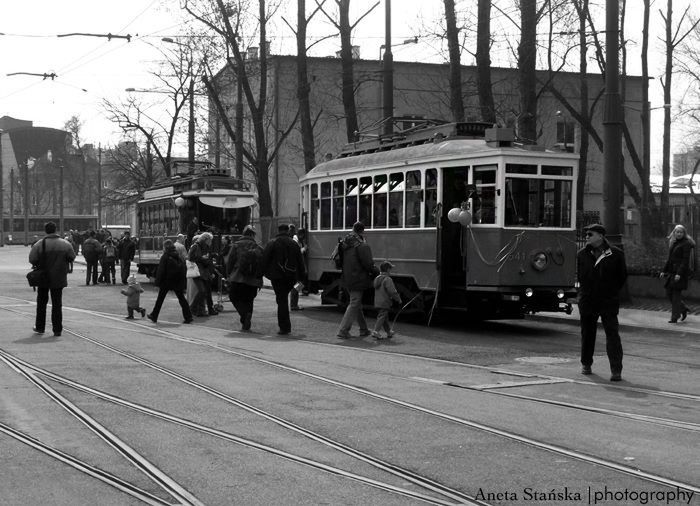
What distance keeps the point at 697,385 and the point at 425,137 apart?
8.96m

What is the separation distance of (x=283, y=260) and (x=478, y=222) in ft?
10.5

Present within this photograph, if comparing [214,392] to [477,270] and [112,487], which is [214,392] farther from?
[477,270]

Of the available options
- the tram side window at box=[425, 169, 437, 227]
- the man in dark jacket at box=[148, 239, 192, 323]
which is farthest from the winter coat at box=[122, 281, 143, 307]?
the tram side window at box=[425, 169, 437, 227]

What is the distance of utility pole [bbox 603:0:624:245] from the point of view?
18750 millimetres

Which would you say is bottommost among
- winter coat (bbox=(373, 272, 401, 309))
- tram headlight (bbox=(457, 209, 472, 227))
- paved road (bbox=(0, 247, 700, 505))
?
paved road (bbox=(0, 247, 700, 505))

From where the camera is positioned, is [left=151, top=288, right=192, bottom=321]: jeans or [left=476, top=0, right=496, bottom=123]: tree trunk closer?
[left=151, top=288, right=192, bottom=321]: jeans

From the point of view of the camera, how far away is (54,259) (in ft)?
51.7

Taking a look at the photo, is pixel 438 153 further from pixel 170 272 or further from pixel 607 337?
pixel 607 337

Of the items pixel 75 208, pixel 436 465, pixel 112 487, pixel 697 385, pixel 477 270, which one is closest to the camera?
pixel 112 487

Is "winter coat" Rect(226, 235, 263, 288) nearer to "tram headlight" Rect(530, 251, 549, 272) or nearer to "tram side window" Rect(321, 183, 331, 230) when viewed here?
"tram side window" Rect(321, 183, 331, 230)

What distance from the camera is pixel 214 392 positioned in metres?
10.3

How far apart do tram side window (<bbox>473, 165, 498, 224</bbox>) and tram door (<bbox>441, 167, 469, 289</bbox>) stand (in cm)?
33

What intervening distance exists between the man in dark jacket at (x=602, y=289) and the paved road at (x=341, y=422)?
15.7 inches

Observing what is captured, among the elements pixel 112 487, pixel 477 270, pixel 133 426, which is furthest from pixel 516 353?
pixel 112 487
